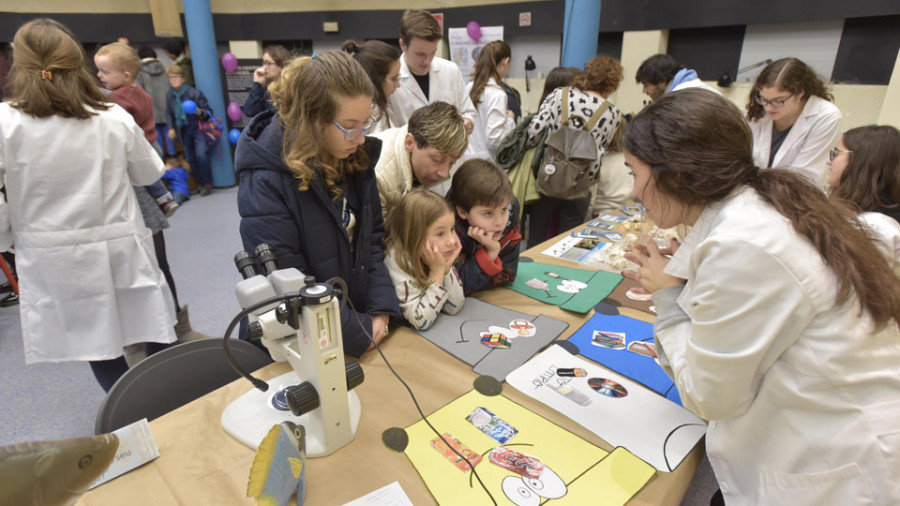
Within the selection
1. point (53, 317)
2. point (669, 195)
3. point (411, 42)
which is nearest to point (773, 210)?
point (669, 195)

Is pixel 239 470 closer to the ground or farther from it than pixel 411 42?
closer to the ground

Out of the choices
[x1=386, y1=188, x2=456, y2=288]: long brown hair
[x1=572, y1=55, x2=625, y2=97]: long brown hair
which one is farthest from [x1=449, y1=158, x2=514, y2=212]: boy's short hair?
[x1=572, y1=55, x2=625, y2=97]: long brown hair

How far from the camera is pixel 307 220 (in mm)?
1235

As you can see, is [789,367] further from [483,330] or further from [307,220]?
[307,220]

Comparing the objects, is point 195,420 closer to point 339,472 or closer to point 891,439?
point 339,472

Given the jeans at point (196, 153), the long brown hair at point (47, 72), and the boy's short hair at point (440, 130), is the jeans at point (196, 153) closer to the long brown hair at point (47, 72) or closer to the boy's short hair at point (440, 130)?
the long brown hair at point (47, 72)

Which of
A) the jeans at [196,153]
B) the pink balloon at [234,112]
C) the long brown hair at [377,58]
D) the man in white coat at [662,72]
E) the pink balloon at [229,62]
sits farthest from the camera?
the pink balloon at [234,112]

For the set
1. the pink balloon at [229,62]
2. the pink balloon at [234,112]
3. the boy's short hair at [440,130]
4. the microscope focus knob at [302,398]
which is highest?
the pink balloon at [229,62]

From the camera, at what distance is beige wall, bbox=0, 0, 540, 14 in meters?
5.31

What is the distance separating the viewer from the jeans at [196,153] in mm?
5477

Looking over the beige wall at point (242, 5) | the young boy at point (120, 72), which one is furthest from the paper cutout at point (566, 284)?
the beige wall at point (242, 5)

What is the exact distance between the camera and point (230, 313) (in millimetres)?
2980

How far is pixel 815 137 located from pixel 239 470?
9.91 ft

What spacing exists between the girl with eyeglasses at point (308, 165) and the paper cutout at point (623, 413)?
1.52ft
